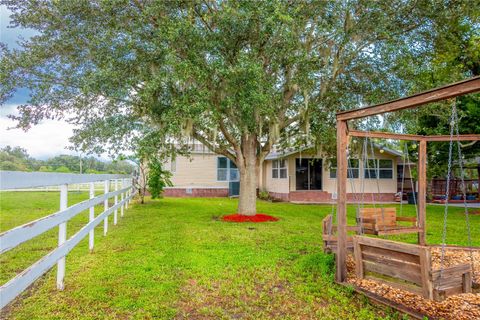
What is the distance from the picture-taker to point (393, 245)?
3850 millimetres

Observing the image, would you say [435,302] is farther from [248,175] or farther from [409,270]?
[248,175]

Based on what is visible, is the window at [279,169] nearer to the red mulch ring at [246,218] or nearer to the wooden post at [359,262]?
the red mulch ring at [246,218]

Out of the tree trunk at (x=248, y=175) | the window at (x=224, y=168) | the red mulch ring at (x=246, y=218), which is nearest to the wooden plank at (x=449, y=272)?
the red mulch ring at (x=246, y=218)

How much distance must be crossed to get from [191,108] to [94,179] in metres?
3.44

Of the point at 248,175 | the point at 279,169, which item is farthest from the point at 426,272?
the point at 279,169

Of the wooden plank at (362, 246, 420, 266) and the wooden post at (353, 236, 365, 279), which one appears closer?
the wooden plank at (362, 246, 420, 266)

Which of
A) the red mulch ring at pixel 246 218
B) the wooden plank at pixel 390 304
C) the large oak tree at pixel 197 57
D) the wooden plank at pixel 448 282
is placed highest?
the large oak tree at pixel 197 57

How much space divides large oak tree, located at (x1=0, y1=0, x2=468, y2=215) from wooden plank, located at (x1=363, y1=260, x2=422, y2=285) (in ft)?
16.8

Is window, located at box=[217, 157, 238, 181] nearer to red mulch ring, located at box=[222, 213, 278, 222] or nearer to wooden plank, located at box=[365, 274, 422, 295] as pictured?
red mulch ring, located at box=[222, 213, 278, 222]

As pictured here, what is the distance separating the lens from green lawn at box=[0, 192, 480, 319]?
3666mm

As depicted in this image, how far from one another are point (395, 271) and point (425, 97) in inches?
78.3

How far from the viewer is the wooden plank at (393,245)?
3.62m

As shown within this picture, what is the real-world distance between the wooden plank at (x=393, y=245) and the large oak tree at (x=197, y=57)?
4.94 m

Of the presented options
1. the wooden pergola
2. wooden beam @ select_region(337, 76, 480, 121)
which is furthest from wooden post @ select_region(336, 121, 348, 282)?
wooden beam @ select_region(337, 76, 480, 121)
